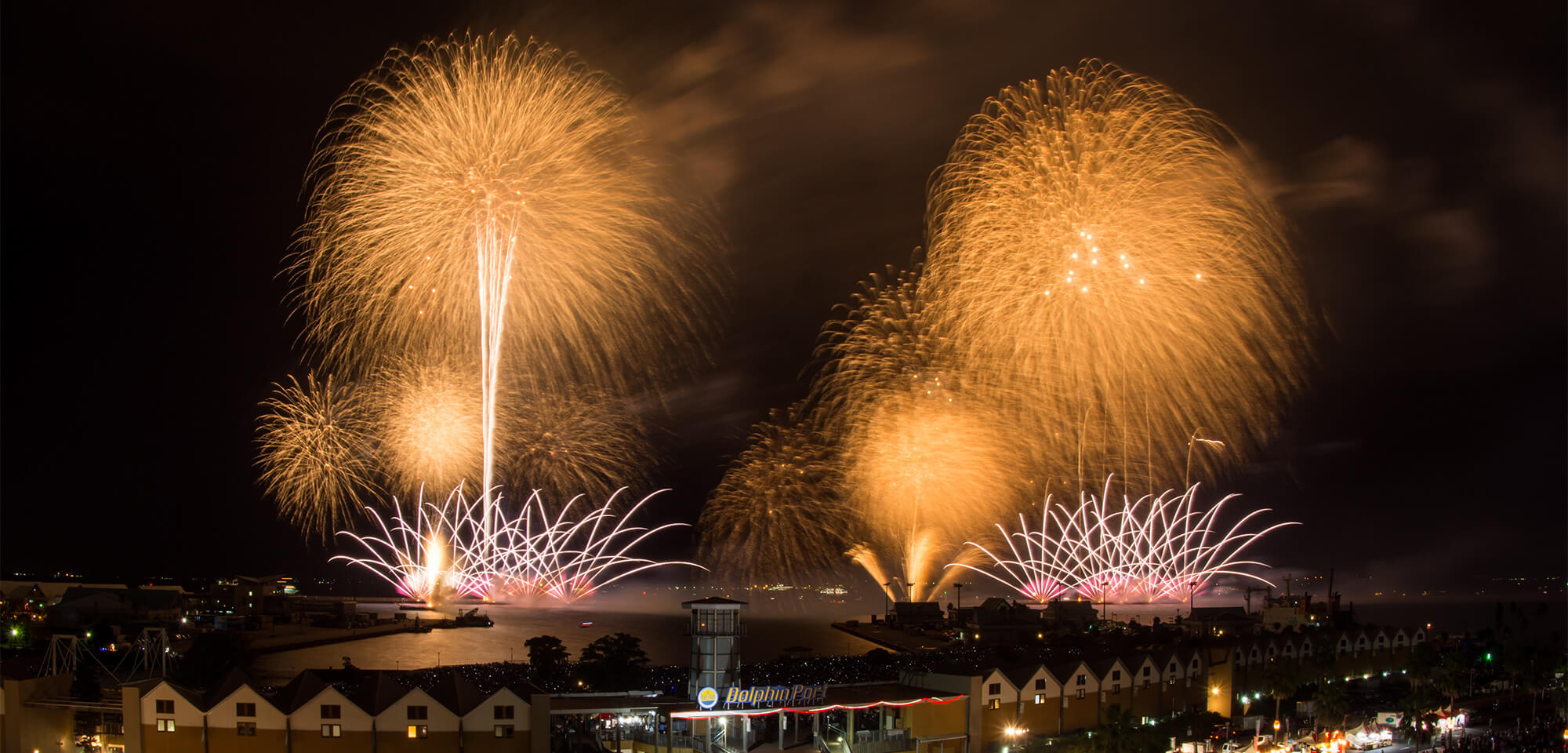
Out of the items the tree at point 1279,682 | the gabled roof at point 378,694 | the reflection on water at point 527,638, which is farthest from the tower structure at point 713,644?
the tree at point 1279,682

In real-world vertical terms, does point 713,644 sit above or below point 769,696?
above

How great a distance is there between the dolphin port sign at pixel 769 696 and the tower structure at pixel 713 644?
0.50 metres

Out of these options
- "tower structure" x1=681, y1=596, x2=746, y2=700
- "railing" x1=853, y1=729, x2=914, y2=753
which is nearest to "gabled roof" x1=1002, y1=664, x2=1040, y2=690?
"railing" x1=853, y1=729, x2=914, y2=753

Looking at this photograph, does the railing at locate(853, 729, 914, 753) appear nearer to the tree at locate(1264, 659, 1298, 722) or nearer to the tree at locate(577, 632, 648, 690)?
the tree at locate(577, 632, 648, 690)

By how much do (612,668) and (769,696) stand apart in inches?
604

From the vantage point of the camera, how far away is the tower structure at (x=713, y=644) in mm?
24578

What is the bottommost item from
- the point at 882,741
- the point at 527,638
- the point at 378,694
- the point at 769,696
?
the point at 527,638

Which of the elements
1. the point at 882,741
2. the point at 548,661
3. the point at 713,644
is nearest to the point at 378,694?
the point at 713,644

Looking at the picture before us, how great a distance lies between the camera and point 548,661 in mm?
42625

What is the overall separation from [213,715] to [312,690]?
197 cm

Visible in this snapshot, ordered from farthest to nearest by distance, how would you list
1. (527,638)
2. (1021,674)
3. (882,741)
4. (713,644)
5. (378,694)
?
(527,638) → (1021,674) → (882,741) → (713,644) → (378,694)

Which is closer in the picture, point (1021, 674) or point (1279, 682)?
point (1021, 674)

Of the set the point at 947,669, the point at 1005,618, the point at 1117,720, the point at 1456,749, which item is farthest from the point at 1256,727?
the point at 1005,618

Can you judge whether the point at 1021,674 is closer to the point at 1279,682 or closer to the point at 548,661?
the point at 1279,682
